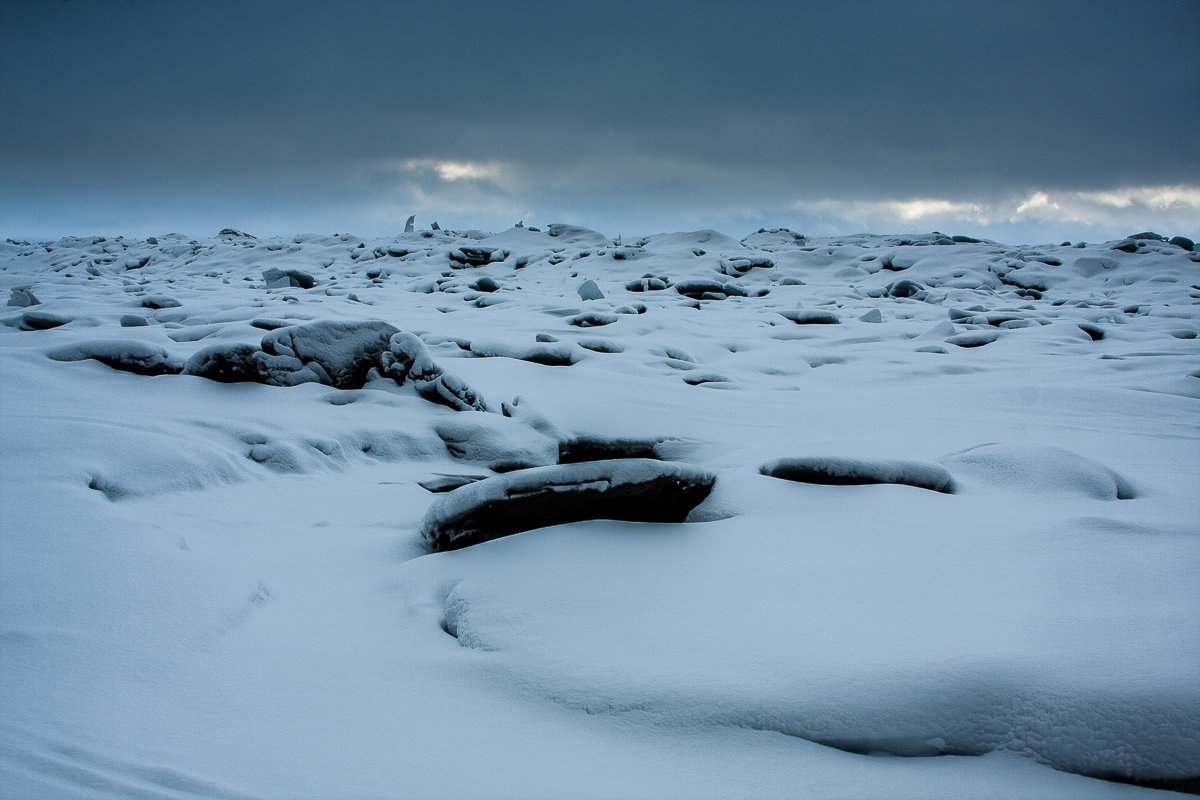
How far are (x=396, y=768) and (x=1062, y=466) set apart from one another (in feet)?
5.92

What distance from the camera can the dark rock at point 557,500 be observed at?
1453mm

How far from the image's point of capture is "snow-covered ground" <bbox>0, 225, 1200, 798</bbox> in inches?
32.1

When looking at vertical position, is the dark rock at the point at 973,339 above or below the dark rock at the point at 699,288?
below

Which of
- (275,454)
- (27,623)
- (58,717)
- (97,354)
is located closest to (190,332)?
(97,354)

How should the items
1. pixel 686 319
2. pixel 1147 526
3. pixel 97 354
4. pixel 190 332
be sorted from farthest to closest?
1. pixel 686 319
2. pixel 190 332
3. pixel 97 354
4. pixel 1147 526

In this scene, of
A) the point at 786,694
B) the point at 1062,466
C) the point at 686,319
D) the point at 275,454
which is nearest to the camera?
the point at 786,694

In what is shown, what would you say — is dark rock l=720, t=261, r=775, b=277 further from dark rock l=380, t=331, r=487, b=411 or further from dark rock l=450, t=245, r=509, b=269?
dark rock l=380, t=331, r=487, b=411

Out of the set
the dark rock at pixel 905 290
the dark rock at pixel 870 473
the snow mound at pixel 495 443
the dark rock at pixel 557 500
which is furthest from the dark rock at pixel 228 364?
the dark rock at pixel 905 290

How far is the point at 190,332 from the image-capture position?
11.7 ft

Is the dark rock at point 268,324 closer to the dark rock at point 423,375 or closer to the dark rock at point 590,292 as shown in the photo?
the dark rock at point 423,375

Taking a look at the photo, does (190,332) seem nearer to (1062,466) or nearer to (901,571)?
(901,571)

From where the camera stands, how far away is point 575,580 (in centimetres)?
126

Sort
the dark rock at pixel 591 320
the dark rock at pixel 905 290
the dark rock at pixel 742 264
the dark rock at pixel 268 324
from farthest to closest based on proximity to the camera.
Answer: the dark rock at pixel 742 264 → the dark rock at pixel 905 290 → the dark rock at pixel 591 320 → the dark rock at pixel 268 324

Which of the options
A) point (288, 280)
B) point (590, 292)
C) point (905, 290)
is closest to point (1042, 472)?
point (590, 292)
